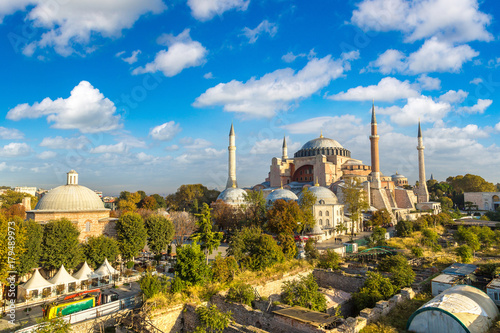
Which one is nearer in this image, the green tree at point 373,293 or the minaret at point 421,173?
the green tree at point 373,293

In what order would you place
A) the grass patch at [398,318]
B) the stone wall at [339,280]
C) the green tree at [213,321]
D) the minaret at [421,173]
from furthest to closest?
the minaret at [421,173]
the stone wall at [339,280]
the green tree at [213,321]
the grass patch at [398,318]

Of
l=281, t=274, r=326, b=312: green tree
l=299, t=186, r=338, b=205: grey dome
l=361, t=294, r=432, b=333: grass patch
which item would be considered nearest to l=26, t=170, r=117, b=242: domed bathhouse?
l=281, t=274, r=326, b=312: green tree

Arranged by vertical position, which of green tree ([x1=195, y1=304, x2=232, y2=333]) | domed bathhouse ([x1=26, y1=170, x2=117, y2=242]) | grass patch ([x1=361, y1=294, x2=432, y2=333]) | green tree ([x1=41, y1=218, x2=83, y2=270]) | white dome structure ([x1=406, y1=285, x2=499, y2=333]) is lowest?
grass patch ([x1=361, y1=294, x2=432, y2=333])

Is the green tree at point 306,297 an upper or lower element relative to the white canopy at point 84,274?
lower

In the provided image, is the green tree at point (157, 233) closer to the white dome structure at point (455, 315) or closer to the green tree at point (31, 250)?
the green tree at point (31, 250)

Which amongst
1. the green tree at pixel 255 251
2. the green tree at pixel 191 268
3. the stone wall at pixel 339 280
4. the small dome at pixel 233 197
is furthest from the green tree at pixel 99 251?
the small dome at pixel 233 197

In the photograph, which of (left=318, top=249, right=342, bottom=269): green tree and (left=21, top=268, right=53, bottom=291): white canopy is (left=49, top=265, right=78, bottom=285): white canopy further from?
(left=318, top=249, right=342, bottom=269): green tree

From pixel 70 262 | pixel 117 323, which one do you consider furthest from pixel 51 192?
pixel 117 323
